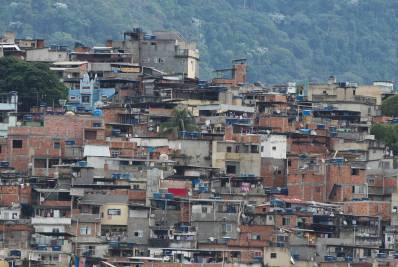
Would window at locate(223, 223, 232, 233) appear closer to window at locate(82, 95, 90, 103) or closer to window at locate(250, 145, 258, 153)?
window at locate(250, 145, 258, 153)

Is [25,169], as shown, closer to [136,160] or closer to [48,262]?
[136,160]

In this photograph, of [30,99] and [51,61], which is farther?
[51,61]

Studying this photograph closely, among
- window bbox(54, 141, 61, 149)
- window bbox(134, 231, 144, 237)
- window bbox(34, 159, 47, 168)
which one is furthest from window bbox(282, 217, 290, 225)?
window bbox(54, 141, 61, 149)

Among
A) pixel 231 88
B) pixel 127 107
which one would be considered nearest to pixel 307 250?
pixel 127 107

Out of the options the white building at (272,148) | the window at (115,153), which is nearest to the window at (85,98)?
the white building at (272,148)

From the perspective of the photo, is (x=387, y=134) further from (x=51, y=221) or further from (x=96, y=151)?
(x=51, y=221)

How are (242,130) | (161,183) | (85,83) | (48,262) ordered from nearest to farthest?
(48,262)
(161,183)
(242,130)
(85,83)

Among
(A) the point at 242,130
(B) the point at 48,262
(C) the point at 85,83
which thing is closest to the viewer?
(B) the point at 48,262

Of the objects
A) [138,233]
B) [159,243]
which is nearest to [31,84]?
[138,233]
